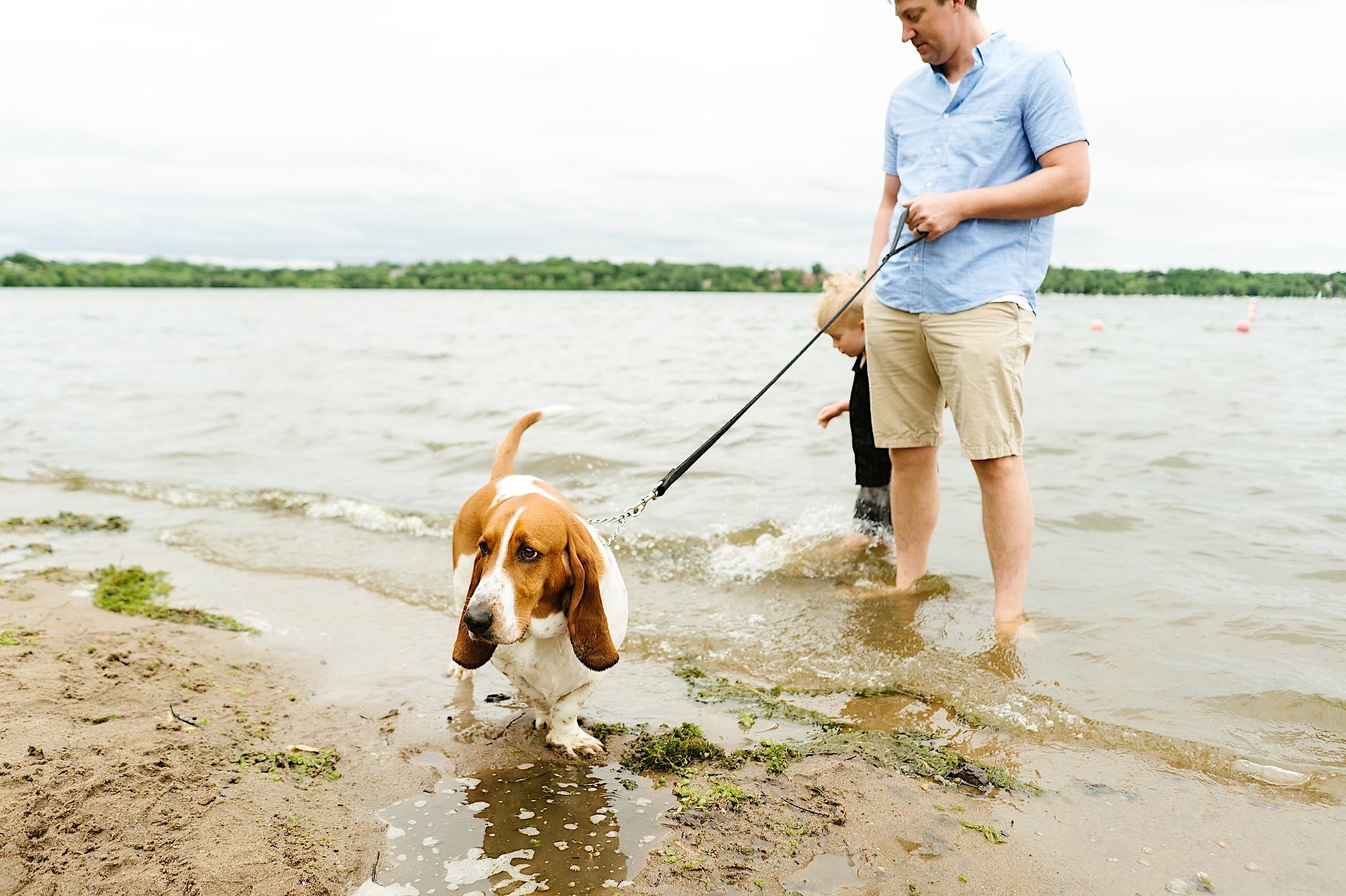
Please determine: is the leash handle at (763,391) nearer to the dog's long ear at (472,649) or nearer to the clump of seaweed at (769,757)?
the dog's long ear at (472,649)

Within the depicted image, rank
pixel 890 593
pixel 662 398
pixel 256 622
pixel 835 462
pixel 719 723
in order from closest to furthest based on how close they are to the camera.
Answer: pixel 719 723, pixel 256 622, pixel 890 593, pixel 835 462, pixel 662 398

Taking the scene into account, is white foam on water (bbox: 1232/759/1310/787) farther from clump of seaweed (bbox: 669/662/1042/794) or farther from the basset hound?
the basset hound

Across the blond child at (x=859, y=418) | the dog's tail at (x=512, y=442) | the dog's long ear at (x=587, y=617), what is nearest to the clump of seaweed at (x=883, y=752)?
the dog's long ear at (x=587, y=617)

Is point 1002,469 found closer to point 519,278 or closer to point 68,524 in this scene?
point 68,524

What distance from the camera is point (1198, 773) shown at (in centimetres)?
308

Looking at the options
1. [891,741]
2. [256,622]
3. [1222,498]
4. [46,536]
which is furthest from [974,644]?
[46,536]

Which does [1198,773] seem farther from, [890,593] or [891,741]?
[890,593]

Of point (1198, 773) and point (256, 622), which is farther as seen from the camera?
point (256, 622)

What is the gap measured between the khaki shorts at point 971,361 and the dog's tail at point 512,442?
58.5 inches

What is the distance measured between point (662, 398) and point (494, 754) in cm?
969

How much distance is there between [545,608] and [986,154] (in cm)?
248

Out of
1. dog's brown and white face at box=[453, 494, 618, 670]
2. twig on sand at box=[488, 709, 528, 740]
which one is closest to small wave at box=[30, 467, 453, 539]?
twig on sand at box=[488, 709, 528, 740]

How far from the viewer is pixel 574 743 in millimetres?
3172

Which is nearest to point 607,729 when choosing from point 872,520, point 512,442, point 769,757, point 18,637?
point 769,757
